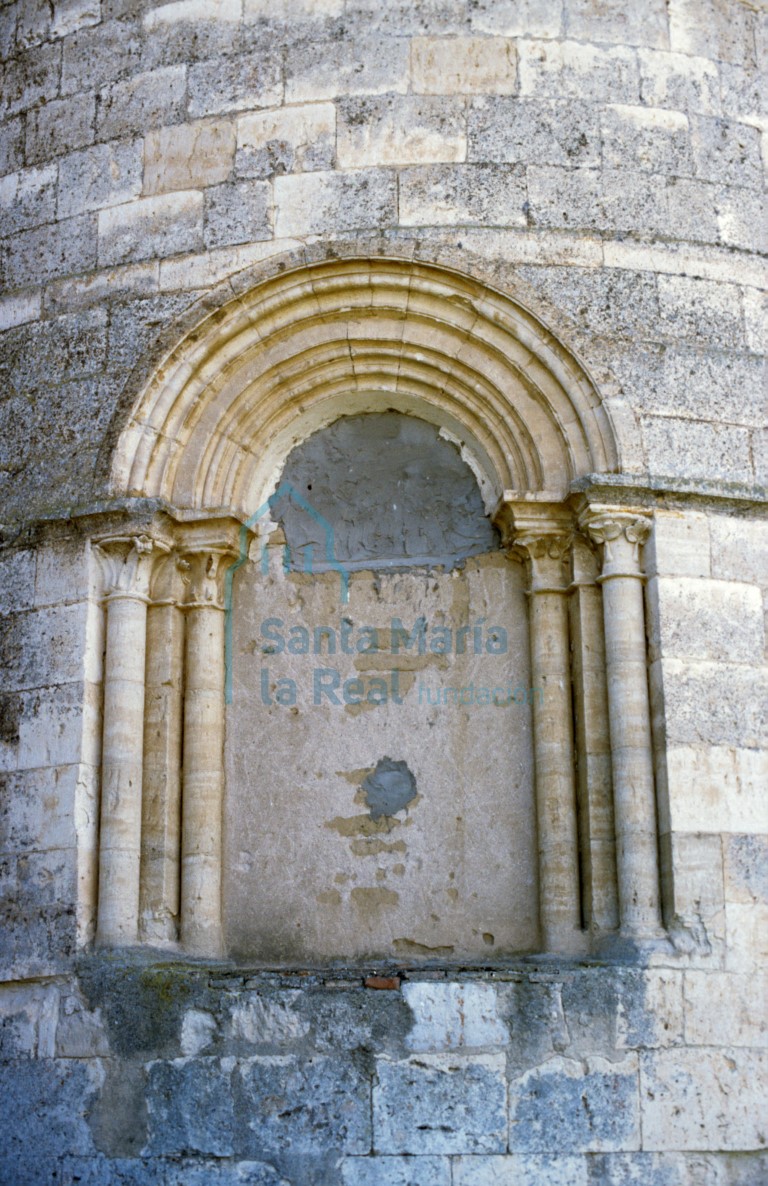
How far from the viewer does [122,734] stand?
686cm

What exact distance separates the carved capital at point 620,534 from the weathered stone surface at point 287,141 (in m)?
2.22

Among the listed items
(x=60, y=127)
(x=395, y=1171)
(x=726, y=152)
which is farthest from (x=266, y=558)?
(x=726, y=152)

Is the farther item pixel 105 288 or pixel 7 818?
pixel 105 288

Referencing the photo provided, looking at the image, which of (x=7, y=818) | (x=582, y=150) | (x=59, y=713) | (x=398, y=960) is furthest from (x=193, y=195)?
(x=398, y=960)

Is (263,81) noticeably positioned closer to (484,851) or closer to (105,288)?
(105,288)

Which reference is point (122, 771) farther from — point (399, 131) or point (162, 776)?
point (399, 131)

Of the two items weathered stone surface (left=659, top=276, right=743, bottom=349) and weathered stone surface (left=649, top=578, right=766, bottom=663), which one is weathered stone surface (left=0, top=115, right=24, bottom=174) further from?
weathered stone surface (left=649, top=578, right=766, bottom=663)

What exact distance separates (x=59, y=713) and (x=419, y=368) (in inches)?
94.2

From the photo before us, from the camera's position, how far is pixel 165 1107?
20.4 feet

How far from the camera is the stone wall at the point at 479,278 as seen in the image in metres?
6.16

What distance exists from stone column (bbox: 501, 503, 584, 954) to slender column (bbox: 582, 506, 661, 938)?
10.7 inches

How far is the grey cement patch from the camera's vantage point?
7523 mm

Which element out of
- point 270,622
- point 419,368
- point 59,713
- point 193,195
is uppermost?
point 193,195

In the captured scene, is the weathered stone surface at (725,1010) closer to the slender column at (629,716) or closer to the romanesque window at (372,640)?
the slender column at (629,716)
